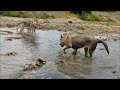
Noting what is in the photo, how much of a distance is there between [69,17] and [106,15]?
4.14 meters

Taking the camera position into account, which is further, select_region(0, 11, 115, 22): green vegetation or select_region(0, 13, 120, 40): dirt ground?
select_region(0, 11, 115, 22): green vegetation

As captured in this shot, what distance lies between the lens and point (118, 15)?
1220 inches

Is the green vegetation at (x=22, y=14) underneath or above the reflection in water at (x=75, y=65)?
underneath

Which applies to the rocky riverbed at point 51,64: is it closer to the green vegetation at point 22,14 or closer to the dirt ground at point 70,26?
the dirt ground at point 70,26

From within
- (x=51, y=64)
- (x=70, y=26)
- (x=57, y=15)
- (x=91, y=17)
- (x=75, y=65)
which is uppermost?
(x=51, y=64)

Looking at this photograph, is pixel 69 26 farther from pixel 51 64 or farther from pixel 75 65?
pixel 51 64

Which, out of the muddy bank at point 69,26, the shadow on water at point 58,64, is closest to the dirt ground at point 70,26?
the muddy bank at point 69,26

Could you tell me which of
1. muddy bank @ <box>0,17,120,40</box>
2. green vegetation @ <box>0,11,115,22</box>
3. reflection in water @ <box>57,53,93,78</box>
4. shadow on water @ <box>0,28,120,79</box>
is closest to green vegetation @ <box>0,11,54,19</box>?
green vegetation @ <box>0,11,115,22</box>

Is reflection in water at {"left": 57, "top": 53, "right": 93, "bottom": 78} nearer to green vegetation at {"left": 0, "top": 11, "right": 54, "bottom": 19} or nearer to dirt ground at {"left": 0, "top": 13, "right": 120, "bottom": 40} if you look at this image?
dirt ground at {"left": 0, "top": 13, "right": 120, "bottom": 40}

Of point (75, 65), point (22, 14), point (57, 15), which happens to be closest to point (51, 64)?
point (75, 65)

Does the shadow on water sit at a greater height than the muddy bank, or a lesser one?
greater
